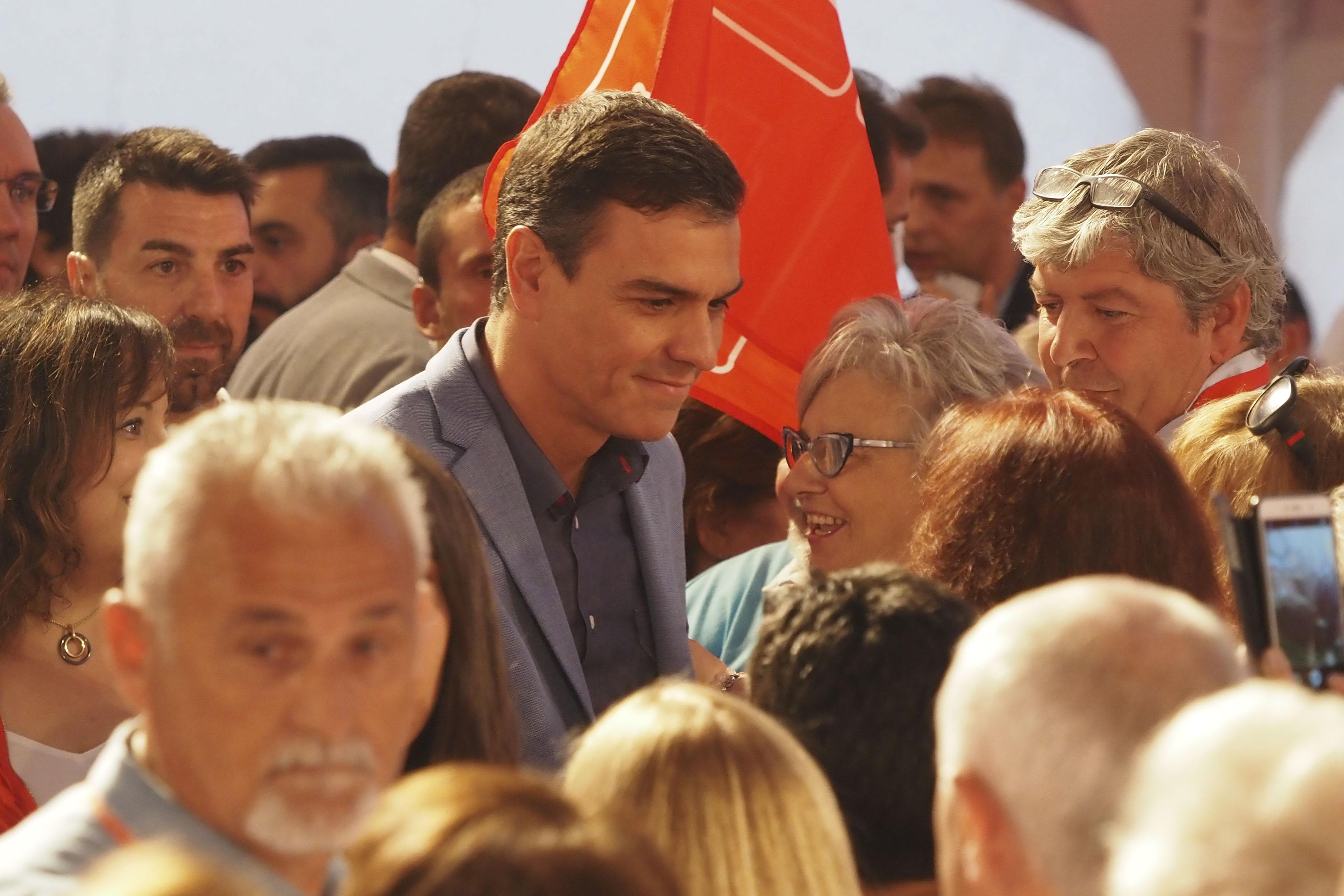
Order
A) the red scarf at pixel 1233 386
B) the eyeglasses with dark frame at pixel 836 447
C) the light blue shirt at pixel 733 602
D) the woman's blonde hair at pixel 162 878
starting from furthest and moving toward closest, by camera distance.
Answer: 1. the light blue shirt at pixel 733 602
2. the red scarf at pixel 1233 386
3. the eyeglasses with dark frame at pixel 836 447
4. the woman's blonde hair at pixel 162 878

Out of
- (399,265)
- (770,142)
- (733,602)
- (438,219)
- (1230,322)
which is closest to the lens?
(1230,322)

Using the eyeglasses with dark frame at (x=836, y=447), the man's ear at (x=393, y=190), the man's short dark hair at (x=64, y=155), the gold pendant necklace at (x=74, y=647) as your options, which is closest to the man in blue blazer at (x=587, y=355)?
the eyeglasses with dark frame at (x=836, y=447)

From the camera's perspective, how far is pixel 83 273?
4.68 m

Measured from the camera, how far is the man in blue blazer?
327cm

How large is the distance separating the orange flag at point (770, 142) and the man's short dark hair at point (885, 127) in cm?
108

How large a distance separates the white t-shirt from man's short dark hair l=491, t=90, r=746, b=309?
1.18 meters

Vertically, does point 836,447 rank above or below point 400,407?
below

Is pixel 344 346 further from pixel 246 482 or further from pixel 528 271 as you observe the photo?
pixel 246 482

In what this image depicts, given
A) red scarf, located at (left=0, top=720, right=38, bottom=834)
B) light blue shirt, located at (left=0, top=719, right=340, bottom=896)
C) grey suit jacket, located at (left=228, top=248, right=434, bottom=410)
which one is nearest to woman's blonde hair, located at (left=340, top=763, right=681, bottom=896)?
light blue shirt, located at (left=0, top=719, right=340, bottom=896)

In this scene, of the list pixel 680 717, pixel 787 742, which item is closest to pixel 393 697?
pixel 680 717

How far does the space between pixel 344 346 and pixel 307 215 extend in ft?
4.43

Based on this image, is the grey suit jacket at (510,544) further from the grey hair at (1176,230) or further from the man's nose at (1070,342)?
the grey hair at (1176,230)

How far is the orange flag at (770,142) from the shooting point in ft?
14.1

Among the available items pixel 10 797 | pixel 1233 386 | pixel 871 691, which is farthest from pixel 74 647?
pixel 1233 386
